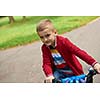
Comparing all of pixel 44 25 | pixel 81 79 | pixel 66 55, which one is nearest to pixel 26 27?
pixel 44 25

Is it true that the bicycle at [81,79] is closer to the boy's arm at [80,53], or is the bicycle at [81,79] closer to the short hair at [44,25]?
the boy's arm at [80,53]

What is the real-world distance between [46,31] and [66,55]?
18 cm

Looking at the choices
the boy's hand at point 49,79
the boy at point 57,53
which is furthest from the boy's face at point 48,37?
the boy's hand at point 49,79

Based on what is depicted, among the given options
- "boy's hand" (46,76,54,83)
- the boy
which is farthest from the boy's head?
"boy's hand" (46,76,54,83)

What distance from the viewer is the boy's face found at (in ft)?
6.59

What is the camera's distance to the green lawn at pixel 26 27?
6.83ft

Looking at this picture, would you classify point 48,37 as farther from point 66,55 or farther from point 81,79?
point 81,79

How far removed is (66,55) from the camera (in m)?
2.04

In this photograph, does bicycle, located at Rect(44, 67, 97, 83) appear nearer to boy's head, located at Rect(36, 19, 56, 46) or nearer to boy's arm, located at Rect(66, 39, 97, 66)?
boy's arm, located at Rect(66, 39, 97, 66)

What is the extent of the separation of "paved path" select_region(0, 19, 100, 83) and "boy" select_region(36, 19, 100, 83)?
49 millimetres
